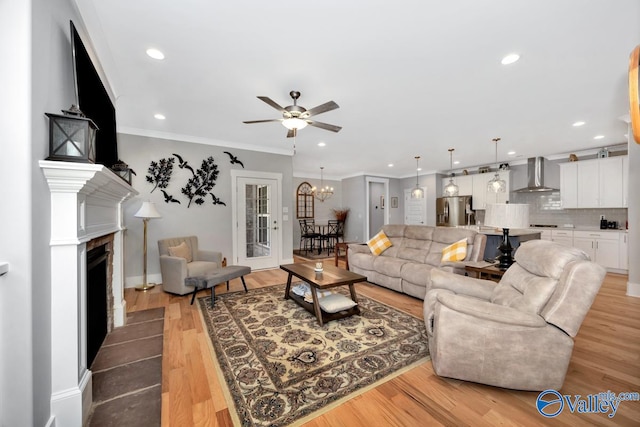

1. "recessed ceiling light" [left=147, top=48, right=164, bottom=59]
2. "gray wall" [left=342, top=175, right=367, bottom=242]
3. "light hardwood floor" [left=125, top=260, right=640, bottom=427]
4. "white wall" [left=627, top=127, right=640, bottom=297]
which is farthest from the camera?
"gray wall" [left=342, top=175, right=367, bottom=242]

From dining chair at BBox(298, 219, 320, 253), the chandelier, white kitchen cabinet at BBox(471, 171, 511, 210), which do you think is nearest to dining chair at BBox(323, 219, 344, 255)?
dining chair at BBox(298, 219, 320, 253)

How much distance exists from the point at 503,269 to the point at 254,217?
419cm

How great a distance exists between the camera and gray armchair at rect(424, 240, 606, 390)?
1.56 meters

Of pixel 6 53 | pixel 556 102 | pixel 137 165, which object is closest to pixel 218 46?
pixel 6 53

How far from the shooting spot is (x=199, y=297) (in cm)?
359

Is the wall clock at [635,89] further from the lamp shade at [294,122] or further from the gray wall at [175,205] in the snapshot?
the gray wall at [175,205]

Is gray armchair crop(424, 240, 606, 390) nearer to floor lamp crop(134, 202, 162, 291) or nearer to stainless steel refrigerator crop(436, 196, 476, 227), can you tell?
floor lamp crop(134, 202, 162, 291)

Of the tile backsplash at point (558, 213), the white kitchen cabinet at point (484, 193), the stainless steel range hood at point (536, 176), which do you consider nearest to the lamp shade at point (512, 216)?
the tile backsplash at point (558, 213)

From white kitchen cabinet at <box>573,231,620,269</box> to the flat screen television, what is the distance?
308 inches

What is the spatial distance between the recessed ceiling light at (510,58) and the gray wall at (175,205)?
13.3 feet

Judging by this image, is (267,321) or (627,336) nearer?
(627,336)

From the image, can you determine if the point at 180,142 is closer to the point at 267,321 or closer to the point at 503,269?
the point at 267,321

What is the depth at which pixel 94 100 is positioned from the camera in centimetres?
189

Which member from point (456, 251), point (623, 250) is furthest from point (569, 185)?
point (456, 251)
